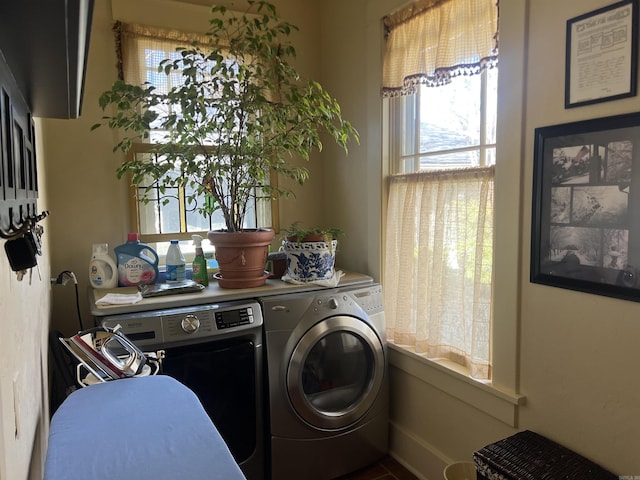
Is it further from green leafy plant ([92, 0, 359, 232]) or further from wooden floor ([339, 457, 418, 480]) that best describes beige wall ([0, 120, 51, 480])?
wooden floor ([339, 457, 418, 480])

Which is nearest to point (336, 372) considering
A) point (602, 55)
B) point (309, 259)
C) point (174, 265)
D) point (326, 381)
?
point (326, 381)

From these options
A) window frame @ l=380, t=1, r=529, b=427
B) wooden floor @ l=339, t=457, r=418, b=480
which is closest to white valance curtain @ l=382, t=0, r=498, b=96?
window frame @ l=380, t=1, r=529, b=427

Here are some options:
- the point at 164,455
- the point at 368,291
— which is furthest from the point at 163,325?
the point at 164,455

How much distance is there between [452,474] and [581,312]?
89cm

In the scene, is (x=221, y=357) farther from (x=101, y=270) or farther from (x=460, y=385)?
(x=460, y=385)

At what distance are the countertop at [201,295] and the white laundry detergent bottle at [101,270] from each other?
4 cm

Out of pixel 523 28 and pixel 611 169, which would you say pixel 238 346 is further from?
pixel 523 28

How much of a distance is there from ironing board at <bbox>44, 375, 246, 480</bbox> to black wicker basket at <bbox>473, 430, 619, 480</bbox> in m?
1.11

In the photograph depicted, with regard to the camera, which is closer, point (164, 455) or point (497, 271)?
point (164, 455)

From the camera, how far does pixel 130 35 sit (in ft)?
7.52

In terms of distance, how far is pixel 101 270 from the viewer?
84.4 inches

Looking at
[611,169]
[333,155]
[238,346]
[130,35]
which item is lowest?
[238,346]

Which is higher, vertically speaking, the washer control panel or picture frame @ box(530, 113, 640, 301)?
picture frame @ box(530, 113, 640, 301)

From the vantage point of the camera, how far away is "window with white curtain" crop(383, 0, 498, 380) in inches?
73.3
